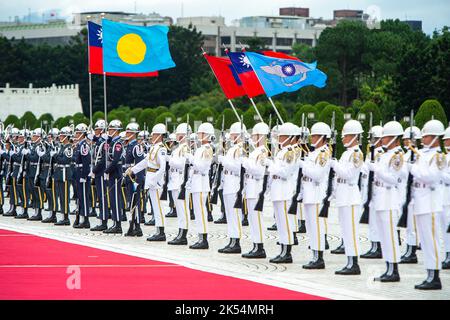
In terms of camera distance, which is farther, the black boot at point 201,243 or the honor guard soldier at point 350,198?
the black boot at point 201,243

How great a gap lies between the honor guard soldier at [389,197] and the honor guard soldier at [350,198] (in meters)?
0.35

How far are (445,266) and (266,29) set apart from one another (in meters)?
141

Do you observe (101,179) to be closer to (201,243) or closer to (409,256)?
(201,243)

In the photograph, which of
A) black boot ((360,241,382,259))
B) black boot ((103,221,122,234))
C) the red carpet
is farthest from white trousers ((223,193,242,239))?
black boot ((103,221,122,234))

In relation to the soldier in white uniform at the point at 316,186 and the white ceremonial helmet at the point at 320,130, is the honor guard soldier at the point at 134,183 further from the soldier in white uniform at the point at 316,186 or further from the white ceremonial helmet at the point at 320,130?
the white ceremonial helmet at the point at 320,130

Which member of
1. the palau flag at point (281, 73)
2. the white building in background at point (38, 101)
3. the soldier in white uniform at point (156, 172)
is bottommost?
the soldier in white uniform at point (156, 172)

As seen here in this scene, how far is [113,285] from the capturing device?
1471cm

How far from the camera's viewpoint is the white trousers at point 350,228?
51.8ft

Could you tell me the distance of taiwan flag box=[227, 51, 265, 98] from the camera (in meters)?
22.9

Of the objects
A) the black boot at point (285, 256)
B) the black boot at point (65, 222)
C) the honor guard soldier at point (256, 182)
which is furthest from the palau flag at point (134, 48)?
the black boot at point (285, 256)

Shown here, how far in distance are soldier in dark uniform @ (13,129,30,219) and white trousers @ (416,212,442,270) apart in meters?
Result: 13.3

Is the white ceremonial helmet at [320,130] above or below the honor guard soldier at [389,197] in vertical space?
above
